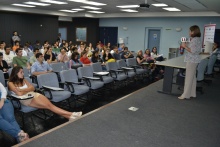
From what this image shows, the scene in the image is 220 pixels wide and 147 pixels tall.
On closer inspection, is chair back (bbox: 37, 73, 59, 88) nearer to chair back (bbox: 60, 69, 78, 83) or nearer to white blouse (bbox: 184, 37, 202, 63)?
chair back (bbox: 60, 69, 78, 83)

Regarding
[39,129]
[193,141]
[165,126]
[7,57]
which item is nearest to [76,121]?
[39,129]

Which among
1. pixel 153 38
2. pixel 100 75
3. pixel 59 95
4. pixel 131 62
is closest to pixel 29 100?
pixel 59 95

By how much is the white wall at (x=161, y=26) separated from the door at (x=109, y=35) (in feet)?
0.94

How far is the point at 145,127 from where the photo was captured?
3176mm

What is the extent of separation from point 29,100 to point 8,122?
0.56 m

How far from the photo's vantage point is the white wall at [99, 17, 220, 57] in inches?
448

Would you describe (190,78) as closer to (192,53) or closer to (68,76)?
(192,53)

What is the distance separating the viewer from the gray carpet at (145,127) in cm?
271

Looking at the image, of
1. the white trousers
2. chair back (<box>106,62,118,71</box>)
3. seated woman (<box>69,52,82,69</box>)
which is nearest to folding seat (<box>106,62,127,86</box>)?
chair back (<box>106,62,118,71</box>)

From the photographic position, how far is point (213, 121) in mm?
3518

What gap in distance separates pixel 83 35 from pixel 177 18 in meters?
6.92

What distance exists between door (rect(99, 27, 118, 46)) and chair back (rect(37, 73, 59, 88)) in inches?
413

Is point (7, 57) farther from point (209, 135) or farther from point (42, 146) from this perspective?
point (209, 135)

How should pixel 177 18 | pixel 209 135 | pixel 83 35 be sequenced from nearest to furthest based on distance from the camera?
1. pixel 209 135
2. pixel 177 18
3. pixel 83 35
